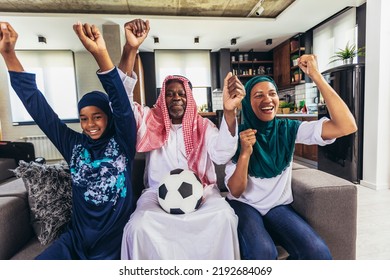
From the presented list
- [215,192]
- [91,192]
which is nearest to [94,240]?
[91,192]

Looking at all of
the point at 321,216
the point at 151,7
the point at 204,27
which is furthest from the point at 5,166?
the point at 204,27

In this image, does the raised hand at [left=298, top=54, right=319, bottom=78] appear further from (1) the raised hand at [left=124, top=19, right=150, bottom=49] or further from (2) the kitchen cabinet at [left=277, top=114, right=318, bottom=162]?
(2) the kitchen cabinet at [left=277, top=114, right=318, bottom=162]

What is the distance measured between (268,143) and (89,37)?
73cm

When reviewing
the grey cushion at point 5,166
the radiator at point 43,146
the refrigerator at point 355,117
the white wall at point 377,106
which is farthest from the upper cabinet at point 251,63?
the grey cushion at point 5,166

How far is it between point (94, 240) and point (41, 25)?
0.99 m

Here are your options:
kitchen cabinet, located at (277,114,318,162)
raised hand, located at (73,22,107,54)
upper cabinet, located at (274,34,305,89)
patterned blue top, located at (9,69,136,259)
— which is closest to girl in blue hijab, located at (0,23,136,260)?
patterned blue top, located at (9,69,136,259)

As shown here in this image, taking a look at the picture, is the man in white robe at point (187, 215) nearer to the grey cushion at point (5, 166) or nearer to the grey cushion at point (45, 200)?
the grey cushion at point (45, 200)

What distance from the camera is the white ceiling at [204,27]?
0.99m

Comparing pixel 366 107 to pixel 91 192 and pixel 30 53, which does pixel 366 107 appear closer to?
pixel 91 192

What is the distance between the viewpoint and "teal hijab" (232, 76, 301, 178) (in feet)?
2.79

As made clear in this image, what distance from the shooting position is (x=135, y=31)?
76 centimetres

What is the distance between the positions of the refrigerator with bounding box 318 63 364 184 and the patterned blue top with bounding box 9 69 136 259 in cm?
197

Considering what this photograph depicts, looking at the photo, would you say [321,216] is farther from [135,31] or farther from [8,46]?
[8,46]

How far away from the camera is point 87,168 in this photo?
781 millimetres
